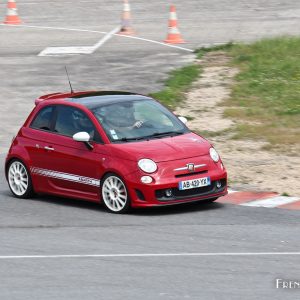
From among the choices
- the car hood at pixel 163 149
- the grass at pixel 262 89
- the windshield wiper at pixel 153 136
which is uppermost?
the windshield wiper at pixel 153 136

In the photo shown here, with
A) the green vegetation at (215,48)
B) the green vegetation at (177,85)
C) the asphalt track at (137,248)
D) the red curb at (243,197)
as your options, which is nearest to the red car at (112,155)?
the asphalt track at (137,248)

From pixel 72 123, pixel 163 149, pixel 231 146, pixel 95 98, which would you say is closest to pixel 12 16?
pixel 231 146

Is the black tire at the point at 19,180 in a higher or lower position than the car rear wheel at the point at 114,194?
lower

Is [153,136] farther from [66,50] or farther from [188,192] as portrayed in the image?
[66,50]

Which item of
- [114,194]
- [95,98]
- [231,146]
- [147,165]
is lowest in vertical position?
[231,146]

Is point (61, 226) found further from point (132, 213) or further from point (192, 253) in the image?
point (192, 253)

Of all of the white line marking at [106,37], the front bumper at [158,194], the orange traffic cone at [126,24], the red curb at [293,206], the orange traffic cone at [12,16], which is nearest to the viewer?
the front bumper at [158,194]

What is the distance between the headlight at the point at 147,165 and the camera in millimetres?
14930

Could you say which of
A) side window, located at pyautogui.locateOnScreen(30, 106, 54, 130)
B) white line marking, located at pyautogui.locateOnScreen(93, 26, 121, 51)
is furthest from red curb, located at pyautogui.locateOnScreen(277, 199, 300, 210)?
white line marking, located at pyautogui.locateOnScreen(93, 26, 121, 51)

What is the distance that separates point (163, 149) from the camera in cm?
1523

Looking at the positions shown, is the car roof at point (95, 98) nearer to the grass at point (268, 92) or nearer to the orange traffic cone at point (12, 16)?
the grass at point (268, 92)

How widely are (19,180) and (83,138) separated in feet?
5.37

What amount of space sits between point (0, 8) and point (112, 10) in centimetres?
404

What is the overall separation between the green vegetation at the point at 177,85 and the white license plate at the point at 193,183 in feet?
24.9
